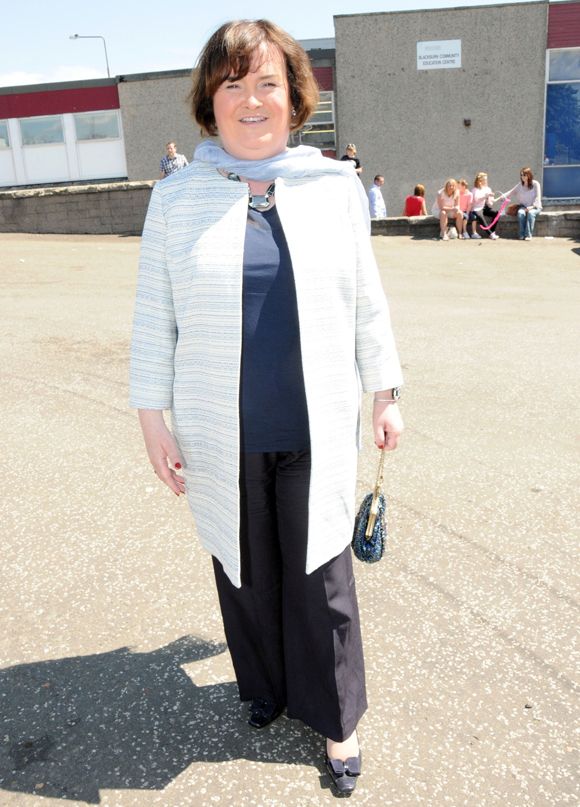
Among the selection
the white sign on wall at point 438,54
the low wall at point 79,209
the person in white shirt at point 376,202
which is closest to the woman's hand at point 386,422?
the person in white shirt at point 376,202

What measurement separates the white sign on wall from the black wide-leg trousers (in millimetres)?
21450

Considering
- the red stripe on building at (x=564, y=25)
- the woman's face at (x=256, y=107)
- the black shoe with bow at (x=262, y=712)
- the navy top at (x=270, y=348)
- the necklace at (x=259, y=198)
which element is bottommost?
the black shoe with bow at (x=262, y=712)

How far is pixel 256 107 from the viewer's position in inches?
80.1

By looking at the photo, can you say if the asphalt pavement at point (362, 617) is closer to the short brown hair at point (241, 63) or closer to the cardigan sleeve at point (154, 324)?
the cardigan sleeve at point (154, 324)

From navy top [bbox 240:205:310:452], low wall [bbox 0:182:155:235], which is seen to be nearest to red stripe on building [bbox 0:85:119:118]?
low wall [bbox 0:182:155:235]

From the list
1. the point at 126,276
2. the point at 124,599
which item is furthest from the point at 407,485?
the point at 126,276

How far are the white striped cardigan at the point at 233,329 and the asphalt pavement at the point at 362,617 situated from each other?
26.9 inches

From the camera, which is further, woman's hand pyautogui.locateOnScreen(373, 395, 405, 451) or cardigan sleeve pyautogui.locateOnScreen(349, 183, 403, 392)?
woman's hand pyautogui.locateOnScreen(373, 395, 405, 451)

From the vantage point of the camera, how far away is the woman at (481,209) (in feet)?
48.6

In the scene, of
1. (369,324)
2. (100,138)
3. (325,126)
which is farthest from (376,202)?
(369,324)

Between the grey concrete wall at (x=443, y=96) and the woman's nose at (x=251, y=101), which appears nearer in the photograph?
the woman's nose at (x=251, y=101)

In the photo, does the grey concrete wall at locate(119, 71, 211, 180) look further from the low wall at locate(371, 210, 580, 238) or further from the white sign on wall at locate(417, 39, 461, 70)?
the low wall at locate(371, 210, 580, 238)

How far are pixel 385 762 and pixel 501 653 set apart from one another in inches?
28.2

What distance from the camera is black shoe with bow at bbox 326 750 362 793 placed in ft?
7.05
